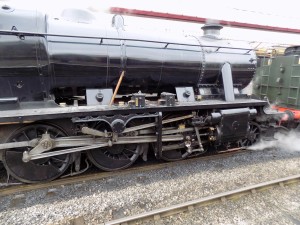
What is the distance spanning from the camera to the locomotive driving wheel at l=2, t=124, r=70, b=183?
11.1ft

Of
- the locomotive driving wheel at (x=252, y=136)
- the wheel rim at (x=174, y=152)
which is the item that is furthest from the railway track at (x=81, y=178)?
the locomotive driving wheel at (x=252, y=136)

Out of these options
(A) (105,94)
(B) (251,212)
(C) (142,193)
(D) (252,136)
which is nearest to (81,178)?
(C) (142,193)

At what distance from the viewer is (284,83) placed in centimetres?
634

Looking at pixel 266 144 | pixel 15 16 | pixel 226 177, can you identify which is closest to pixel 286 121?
pixel 266 144

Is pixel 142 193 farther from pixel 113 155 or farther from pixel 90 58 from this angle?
pixel 90 58

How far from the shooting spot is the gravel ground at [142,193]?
2.89 m

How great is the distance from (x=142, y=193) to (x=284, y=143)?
4.72m

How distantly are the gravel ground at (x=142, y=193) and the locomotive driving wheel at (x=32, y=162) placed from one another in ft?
1.03

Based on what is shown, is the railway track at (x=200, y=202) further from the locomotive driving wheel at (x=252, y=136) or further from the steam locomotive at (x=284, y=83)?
the steam locomotive at (x=284, y=83)

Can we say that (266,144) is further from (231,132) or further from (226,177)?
(226,177)

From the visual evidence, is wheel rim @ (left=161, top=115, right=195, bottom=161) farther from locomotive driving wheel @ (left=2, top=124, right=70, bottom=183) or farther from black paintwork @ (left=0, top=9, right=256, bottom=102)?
locomotive driving wheel @ (left=2, top=124, right=70, bottom=183)

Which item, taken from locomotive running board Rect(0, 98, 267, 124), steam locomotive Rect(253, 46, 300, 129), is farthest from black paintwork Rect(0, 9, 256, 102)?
steam locomotive Rect(253, 46, 300, 129)

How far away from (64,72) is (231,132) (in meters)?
3.51

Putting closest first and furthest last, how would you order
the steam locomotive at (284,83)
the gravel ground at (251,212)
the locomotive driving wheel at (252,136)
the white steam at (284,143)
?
the gravel ground at (251,212) < the locomotive driving wheel at (252,136) < the white steam at (284,143) < the steam locomotive at (284,83)
